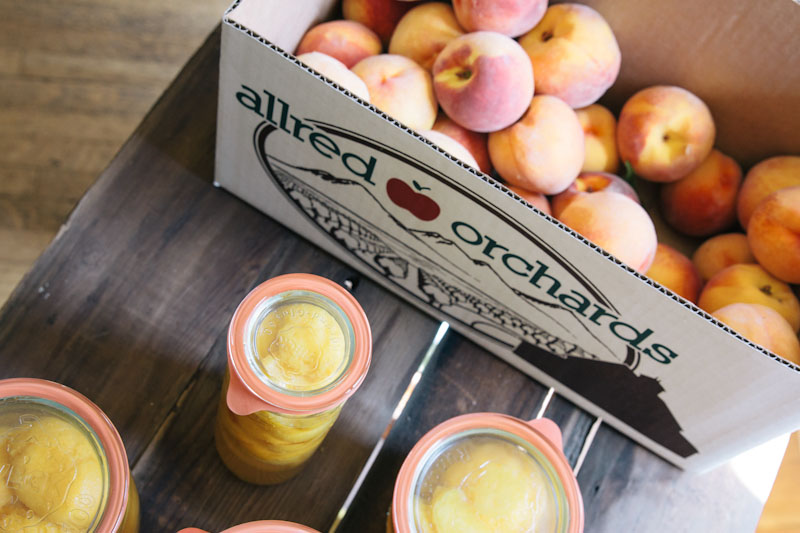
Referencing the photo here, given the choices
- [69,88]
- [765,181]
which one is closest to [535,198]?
[765,181]

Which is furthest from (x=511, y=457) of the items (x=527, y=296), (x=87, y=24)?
(x=87, y=24)

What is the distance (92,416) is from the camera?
481 mm

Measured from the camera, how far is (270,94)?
0.60 m

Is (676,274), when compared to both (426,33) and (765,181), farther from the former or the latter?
(426,33)

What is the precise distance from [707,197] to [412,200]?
41 cm

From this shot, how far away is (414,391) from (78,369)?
0.32 meters

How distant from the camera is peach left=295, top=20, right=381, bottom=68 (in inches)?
29.1

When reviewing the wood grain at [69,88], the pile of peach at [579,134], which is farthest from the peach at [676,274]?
the wood grain at [69,88]

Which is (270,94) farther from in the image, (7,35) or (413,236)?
(7,35)

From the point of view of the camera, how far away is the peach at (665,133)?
0.78 metres

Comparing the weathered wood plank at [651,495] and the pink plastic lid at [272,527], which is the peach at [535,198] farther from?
the pink plastic lid at [272,527]

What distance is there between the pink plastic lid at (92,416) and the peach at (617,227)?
0.44 m

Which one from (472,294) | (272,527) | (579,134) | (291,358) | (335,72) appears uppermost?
(579,134)

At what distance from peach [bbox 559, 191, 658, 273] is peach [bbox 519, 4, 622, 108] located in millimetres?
138
